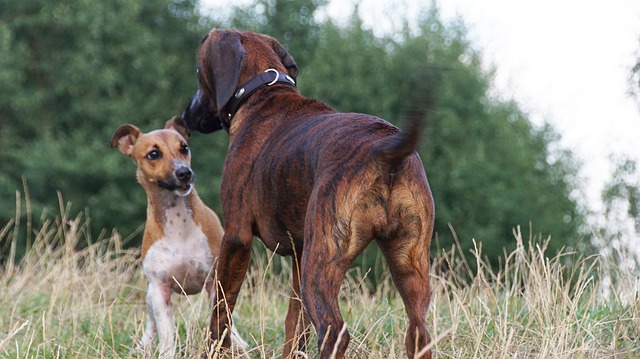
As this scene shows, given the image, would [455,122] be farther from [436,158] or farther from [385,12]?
[385,12]

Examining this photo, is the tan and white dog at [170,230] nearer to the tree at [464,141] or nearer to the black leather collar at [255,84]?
the black leather collar at [255,84]

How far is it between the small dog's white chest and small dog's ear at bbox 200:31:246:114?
1.40 m

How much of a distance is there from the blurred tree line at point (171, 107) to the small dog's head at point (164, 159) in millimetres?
16719

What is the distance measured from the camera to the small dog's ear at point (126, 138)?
666 cm

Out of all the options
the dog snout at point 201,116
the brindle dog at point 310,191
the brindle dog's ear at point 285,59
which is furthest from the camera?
the dog snout at point 201,116

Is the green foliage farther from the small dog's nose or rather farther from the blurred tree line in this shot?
the small dog's nose

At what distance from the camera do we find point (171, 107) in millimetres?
26625

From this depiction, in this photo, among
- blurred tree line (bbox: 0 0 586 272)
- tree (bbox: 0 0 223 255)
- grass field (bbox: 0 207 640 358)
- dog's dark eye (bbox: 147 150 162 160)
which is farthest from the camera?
blurred tree line (bbox: 0 0 586 272)

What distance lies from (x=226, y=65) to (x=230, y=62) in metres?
0.03

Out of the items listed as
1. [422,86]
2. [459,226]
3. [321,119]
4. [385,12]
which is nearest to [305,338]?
[321,119]

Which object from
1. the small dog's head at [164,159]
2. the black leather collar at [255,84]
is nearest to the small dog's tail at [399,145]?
the black leather collar at [255,84]

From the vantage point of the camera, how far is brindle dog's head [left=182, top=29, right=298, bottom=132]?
16.2 feet

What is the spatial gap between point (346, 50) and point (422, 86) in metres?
25.1

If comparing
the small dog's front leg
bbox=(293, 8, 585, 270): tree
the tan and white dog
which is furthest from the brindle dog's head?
bbox=(293, 8, 585, 270): tree
